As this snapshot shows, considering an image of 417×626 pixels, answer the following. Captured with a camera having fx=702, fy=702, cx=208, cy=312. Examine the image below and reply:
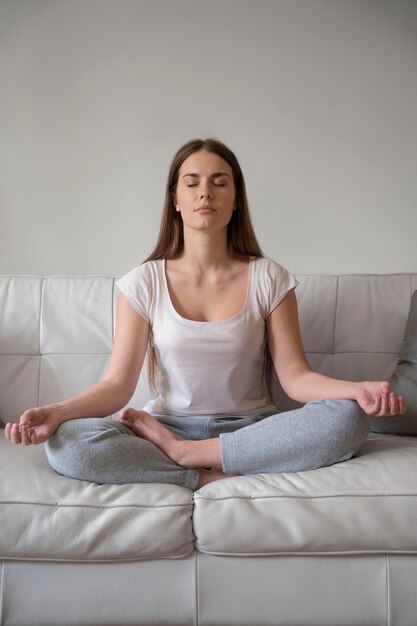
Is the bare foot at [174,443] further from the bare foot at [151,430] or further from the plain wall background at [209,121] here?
the plain wall background at [209,121]

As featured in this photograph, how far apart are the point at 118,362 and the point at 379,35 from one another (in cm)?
177

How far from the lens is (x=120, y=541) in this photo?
4.39 ft

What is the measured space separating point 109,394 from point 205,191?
0.59 metres

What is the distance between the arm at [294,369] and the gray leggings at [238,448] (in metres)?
0.05

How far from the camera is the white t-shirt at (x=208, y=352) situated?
1799mm

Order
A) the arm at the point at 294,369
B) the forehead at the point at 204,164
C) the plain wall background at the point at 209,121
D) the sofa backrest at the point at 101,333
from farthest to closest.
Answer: the plain wall background at the point at 209,121 < the sofa backrest at the point at 101,333 < the forehead at the point at 204,164 < the arm at the point at 294,369

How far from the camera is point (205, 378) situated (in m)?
1.80

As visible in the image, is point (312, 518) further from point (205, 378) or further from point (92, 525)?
point (205, 378)

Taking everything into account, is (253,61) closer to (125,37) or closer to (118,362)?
(125,37)

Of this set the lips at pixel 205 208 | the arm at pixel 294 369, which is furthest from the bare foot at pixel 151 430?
the lips at pixel 205 208

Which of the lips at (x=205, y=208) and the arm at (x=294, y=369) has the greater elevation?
the lips at (x=205, y=208)

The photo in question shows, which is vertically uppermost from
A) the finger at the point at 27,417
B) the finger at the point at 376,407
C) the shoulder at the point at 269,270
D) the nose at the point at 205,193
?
the nose at the point at 205,193

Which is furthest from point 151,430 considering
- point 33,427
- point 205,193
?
point 205,193

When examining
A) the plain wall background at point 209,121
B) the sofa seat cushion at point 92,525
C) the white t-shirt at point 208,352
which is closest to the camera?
the sofa seat cushion at point 92,525
